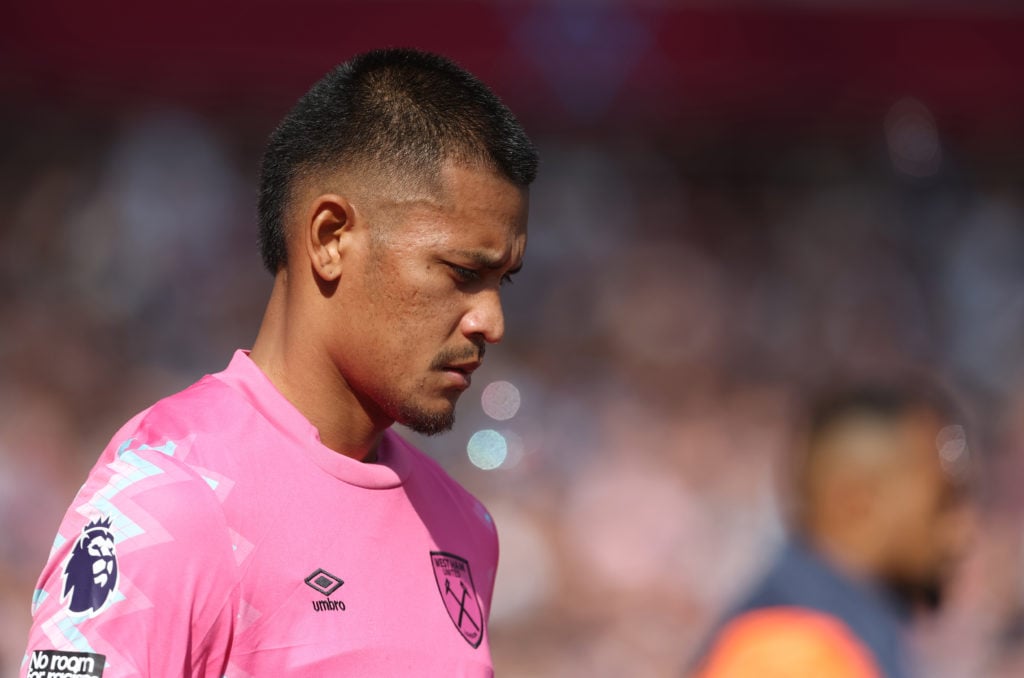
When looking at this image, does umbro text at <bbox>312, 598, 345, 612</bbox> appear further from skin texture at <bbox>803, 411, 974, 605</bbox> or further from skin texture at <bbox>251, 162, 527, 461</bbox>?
skin texture at <bbox>803, 411, 974, 605</bbox>

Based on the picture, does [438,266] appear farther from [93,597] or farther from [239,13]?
[239,13]

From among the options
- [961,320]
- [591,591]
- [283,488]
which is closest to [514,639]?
[591,591]

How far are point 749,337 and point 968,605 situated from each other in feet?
5.90

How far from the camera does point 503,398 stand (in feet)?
22.5

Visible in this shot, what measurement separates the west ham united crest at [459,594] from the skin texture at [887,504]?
1.63 metres

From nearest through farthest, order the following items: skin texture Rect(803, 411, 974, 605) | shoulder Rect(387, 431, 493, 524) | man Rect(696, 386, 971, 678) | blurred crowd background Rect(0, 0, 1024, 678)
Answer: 1. shoulder Rect(387, 431, 493, 524)
2. man Rect(696, 386, 971, 678)
3. skin texture Rect(803, 411, 974, 605)
4. blurred crowd background Rect(0, 0, 1024, 678)

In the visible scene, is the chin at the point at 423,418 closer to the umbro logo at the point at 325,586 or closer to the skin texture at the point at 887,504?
the umbro logo at the point at 325,586

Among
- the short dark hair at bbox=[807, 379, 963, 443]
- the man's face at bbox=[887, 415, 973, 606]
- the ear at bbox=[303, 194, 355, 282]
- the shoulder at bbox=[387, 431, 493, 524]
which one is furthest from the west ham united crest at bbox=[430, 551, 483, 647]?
the short dark hair at bbox=[807, 379, 963, 443]

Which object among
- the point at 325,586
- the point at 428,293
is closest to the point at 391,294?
the point at 428,293

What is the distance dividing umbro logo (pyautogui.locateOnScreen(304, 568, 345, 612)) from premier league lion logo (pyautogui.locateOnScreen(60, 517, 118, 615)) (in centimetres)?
26

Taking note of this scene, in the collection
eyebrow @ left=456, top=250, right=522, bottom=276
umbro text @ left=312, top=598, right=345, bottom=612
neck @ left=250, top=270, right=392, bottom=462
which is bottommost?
umbro text @ left=312, top=598, right=345, bottom=612

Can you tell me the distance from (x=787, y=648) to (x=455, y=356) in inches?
59.5

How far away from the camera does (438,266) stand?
178 centimetres

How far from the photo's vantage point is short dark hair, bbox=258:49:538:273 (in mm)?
1797
